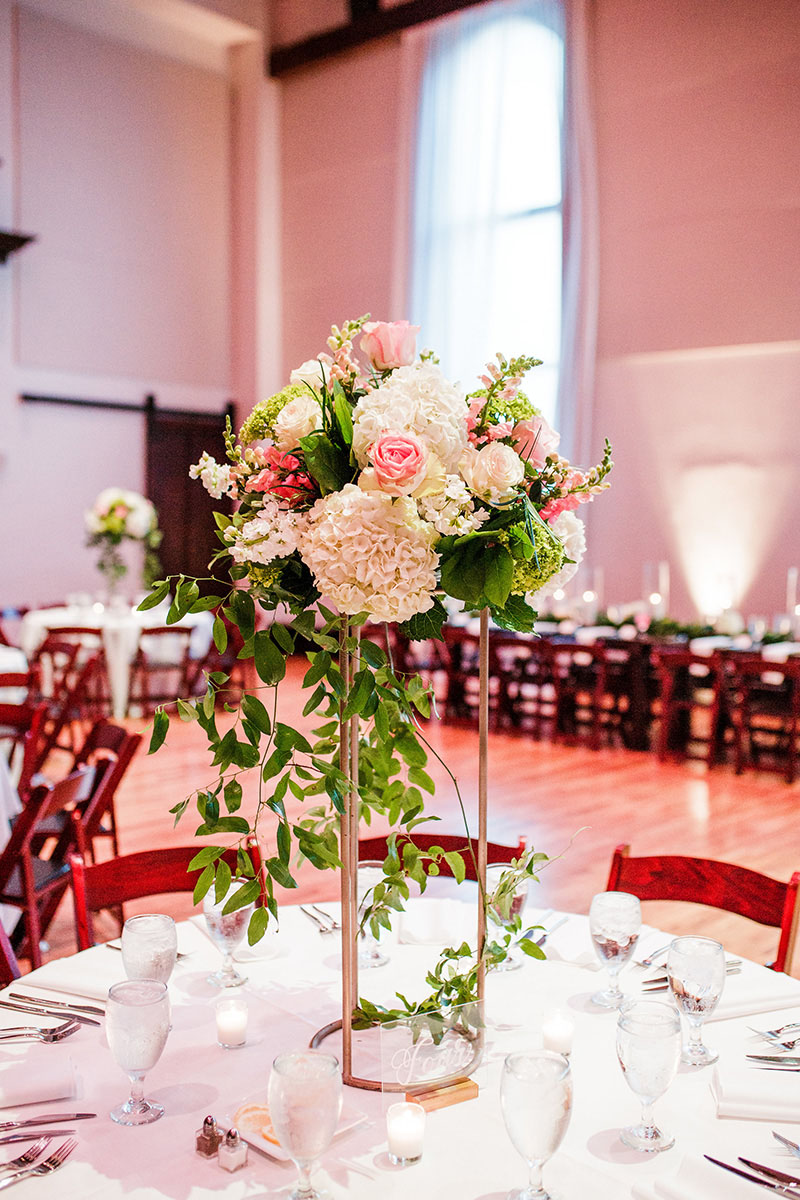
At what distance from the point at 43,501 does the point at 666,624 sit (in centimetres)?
624

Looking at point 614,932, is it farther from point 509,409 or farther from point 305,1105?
point 509,409

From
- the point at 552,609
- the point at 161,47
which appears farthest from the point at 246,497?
the point at 161,47

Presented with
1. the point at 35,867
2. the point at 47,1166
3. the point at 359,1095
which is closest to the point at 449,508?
the point at 359,1095

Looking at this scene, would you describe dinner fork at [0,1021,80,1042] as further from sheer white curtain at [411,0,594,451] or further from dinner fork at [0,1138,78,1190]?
sheer white curtain at [411,0,594,451]

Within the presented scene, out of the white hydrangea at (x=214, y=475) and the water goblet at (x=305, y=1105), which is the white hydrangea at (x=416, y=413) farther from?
the water goblet at (x=305, y=1105)

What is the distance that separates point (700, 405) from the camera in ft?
29.8

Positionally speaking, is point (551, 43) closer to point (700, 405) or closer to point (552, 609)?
point (700, 405)

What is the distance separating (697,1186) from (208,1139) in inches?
22.2

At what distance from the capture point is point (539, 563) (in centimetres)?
139

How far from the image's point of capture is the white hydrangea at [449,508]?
1.29 metres

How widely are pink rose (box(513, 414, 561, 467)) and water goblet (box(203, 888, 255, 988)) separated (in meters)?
0.82

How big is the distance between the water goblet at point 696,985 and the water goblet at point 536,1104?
0.43 meters

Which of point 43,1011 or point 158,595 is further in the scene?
point 43,1011

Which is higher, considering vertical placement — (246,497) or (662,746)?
(246,497)
